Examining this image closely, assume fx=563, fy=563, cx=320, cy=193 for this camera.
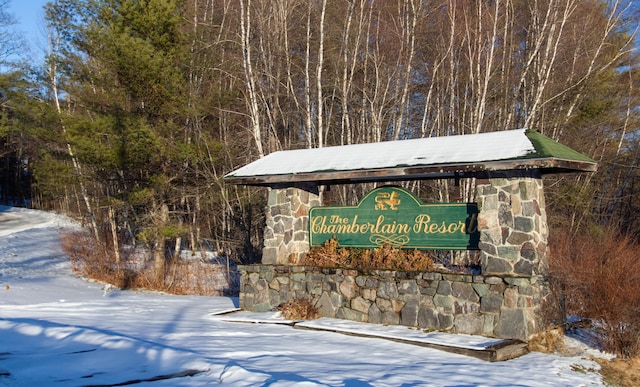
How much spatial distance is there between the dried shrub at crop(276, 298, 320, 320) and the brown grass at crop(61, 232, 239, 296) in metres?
5.85

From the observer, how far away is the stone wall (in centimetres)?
768

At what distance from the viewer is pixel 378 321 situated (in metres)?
8.90

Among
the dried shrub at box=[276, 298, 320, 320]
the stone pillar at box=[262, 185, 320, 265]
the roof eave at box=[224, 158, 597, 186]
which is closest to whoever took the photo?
the roof eave at box=[224, 158, 597, 186]

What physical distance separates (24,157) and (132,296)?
114 feet

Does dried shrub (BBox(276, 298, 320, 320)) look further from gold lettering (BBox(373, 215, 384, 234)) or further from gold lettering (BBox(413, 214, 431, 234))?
gold lettering (BBox(413, 214, 431, 234))

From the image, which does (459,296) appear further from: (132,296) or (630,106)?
(630,106)

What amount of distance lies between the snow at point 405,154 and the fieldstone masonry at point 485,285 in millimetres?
463

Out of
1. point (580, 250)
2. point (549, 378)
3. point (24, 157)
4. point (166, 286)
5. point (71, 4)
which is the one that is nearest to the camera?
point (549, 378)

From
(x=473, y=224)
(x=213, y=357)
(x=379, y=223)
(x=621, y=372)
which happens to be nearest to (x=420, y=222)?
(x=379, y=223)

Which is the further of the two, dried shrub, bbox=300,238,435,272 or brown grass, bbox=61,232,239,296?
brown grass, bbox=61,232,239,296

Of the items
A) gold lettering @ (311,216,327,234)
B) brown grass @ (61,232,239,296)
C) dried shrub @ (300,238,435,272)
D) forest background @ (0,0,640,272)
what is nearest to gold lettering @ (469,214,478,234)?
dried shrub @ (300,238,435,272)

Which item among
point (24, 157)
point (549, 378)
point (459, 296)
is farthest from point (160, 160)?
point (24, 157)

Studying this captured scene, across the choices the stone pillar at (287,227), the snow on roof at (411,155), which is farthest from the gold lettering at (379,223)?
the stone pillar at (287,227)

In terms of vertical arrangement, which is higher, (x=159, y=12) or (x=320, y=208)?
(x=159, y=12)
